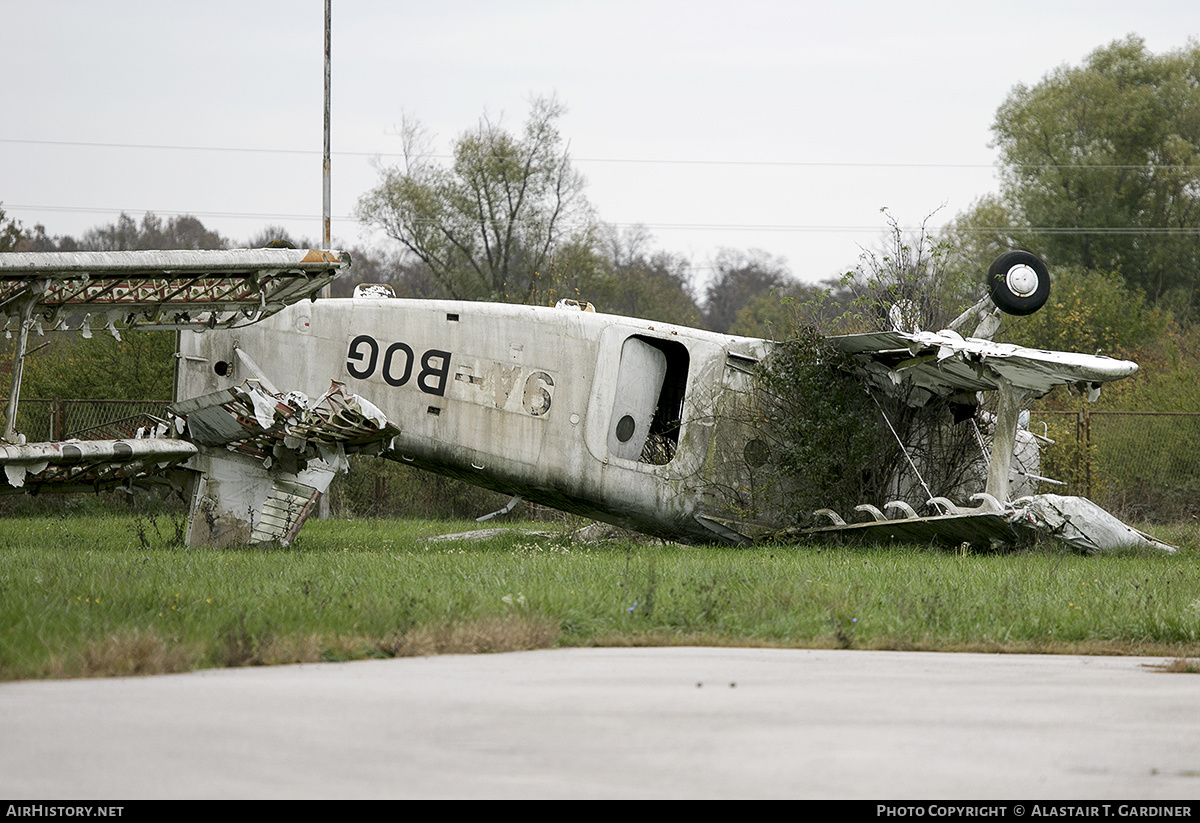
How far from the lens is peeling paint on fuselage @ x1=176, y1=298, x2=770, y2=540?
14445mm

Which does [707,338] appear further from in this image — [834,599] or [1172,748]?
[1172,748]

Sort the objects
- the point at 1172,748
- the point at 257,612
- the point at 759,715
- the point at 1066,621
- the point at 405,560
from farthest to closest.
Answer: the point at 405,560
the point at 1066,621
the point at 257,612
the point at 759,715
the point at 1172,748

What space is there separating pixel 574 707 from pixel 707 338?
34.8 feet

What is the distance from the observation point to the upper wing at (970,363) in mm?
12742

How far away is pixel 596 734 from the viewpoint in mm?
4324

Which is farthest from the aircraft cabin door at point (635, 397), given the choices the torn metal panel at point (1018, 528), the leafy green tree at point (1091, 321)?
the leafy green tree at point (1091, 321)

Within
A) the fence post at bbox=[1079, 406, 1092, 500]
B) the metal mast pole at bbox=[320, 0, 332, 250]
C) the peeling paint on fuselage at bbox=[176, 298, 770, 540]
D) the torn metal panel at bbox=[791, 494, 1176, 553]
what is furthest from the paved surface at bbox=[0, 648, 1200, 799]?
the metal mast pole at bbox=[320, 0, 332, 250]

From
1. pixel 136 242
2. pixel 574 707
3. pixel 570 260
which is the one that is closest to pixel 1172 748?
pixel 574 707

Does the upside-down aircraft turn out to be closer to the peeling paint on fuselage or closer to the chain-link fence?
the peeling paint on fuselage

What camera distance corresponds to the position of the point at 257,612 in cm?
731

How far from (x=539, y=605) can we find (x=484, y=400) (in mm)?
6759

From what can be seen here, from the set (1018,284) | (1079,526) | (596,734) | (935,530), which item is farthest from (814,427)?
(596,734)

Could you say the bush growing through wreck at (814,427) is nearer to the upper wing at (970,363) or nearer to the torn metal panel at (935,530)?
the upper wing at (970,363)

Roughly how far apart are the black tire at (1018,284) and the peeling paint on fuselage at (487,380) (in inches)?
175
